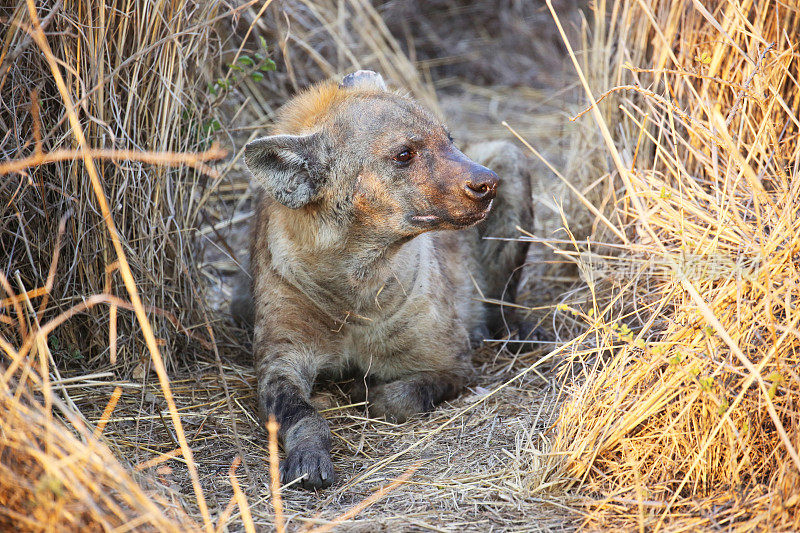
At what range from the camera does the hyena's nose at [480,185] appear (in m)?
3.29

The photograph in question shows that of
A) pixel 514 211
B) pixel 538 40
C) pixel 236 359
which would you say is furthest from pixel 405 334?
pixel 538 40

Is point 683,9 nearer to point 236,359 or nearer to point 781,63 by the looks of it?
point 781,63

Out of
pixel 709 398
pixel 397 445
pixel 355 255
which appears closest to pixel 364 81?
pixel 355 255

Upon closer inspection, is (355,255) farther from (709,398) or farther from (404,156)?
(709,398)

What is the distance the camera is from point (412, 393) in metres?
3.69

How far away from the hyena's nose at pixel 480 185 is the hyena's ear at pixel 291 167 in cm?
62

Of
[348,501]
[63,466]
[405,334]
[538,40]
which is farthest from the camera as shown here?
[538,40]

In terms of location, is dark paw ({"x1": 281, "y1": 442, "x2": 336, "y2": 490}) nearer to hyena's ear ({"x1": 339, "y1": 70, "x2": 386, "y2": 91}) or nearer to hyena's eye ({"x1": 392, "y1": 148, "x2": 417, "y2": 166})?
hyena's eye ({"x1": 392, "y1": 148, "x2": 417, "y2": 166})

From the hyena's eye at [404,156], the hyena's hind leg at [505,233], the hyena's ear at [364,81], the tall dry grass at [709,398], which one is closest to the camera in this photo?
the tall dry grass at [709,398]

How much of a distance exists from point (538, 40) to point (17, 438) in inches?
252

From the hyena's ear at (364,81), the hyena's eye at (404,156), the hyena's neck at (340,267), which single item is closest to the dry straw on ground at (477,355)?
the hyena's neck at (340,267)

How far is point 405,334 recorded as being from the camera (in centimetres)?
386

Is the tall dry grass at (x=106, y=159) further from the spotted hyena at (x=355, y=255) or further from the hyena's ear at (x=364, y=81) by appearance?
the hyena's ear at (x=364, y=81)

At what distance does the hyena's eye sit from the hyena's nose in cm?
28
